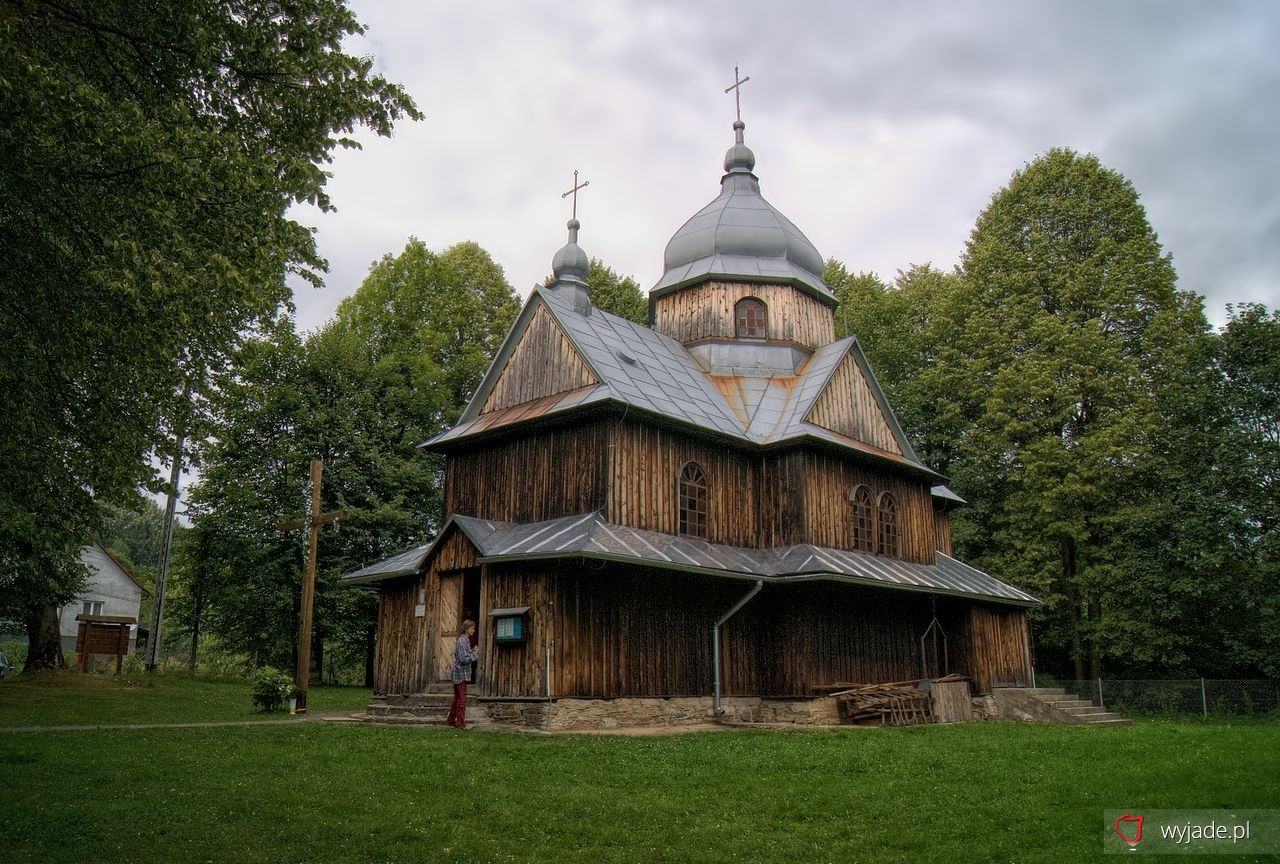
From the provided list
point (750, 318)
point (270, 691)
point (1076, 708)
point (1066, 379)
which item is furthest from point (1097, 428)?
point (270, 691)

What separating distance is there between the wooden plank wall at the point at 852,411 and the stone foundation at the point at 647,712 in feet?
19.9

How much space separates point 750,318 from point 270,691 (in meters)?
14.0

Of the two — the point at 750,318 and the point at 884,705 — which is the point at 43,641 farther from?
the point at 884,705

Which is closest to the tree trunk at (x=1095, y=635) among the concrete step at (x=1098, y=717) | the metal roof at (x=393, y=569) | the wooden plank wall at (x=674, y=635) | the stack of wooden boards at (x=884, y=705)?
the wooden plank wall at (x=674, y=635)

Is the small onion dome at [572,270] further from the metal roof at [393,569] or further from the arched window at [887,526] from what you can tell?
the arched window at [887,526]

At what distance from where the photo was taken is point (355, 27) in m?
11.4

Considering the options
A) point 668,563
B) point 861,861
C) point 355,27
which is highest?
point 355,27

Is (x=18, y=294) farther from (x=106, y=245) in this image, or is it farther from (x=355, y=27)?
(x=355, y=27)

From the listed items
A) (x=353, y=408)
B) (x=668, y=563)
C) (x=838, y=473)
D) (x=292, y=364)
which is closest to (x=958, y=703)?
(x=838, y=473)

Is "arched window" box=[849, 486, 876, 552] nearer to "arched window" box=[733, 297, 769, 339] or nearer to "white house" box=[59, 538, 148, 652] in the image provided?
"arched window" box=[733, 297, 769, 339]

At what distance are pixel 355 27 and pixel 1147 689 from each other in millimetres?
23707

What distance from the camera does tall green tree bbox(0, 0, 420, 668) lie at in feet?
28.4

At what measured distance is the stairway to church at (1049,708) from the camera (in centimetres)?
2083

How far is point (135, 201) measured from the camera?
9.05 meters
